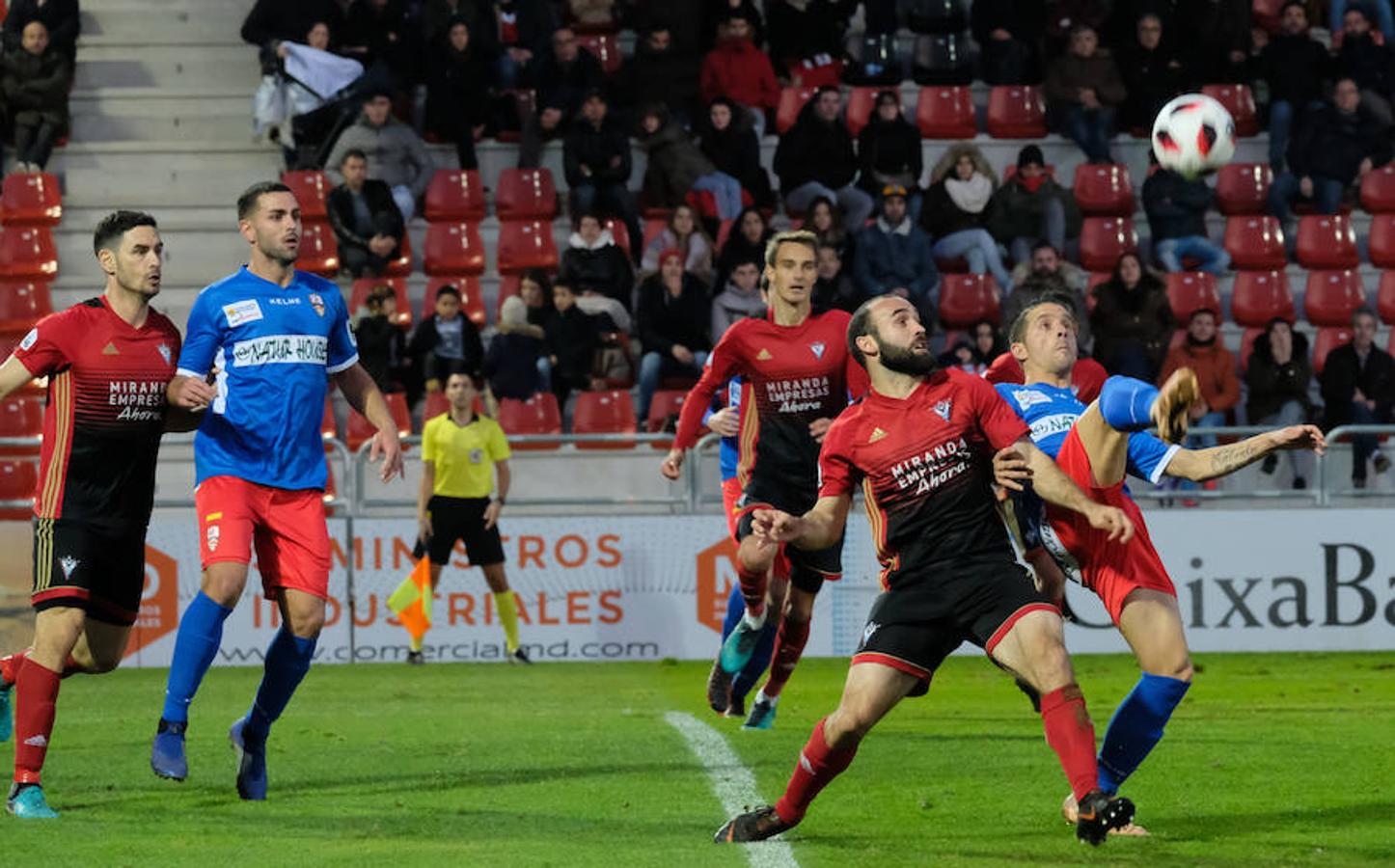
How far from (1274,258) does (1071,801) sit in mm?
14926

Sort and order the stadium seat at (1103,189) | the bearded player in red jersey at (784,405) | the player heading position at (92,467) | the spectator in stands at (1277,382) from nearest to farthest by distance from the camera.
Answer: the player heading position at (92,467) → the bearded player in red jersey at (784,405) → the spectator in stands at (1277,382) → the stadium seat at (1103,189)

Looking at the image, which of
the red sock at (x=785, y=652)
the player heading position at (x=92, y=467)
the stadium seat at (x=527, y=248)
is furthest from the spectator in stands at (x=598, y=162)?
the player heading position at (x=92, y=467)

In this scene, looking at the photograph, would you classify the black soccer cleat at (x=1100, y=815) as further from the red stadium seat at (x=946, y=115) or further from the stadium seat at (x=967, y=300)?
the red stadium seat at (x=946, y=115)

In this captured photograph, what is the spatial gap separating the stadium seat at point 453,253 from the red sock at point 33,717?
41.9 feet

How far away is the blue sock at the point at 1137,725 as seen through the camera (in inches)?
303

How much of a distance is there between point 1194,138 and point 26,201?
1364 centimetres

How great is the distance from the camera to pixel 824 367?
36.2ft

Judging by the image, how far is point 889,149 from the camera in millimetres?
21250

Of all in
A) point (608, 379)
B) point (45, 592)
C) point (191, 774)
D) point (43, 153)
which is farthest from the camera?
point (43, 153)

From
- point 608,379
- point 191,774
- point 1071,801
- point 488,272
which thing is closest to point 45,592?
point 191,774

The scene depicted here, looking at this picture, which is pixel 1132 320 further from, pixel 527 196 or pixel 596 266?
pixel 527 196

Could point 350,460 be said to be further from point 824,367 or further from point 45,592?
point 45,592

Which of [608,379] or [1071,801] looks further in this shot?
[608,379]

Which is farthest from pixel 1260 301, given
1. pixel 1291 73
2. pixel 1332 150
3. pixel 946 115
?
pixel 946 115
